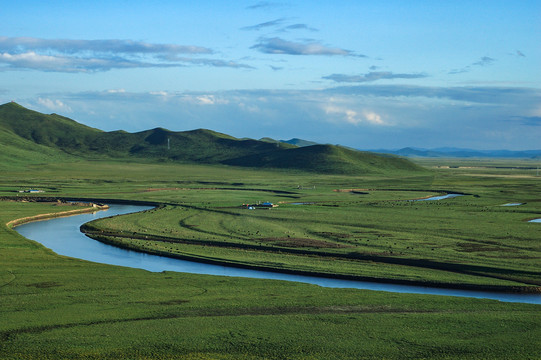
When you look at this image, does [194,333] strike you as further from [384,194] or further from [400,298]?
[384,194]

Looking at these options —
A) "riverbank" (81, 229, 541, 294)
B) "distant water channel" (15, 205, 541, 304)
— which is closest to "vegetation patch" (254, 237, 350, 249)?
"riverbank" (81, 229, 541, 294)

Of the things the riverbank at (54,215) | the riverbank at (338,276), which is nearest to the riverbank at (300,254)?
the riverbank at (338,276)

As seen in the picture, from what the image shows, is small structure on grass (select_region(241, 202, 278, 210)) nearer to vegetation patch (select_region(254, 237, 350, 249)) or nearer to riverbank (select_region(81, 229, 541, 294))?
vegetation patch (select_region(254, 237, 350, 249))

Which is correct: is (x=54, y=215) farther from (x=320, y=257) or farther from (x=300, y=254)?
(x=320, y=257)

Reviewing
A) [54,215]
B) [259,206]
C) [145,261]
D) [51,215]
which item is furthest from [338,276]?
[54,215]

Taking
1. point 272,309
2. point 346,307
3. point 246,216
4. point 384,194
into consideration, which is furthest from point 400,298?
point 384,194
